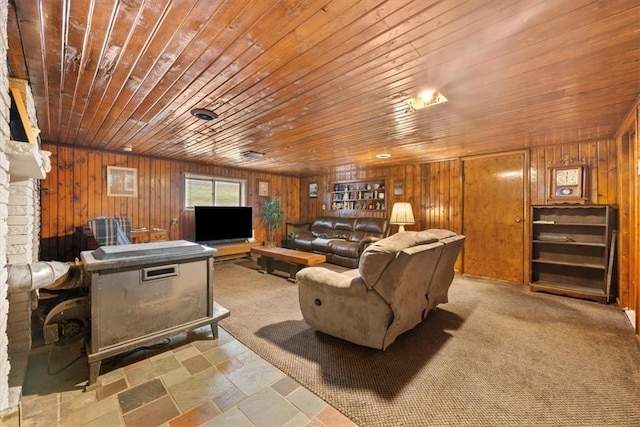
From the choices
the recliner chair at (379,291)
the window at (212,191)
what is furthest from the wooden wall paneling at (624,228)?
the window at (212,191)

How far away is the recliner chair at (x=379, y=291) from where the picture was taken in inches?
79.5

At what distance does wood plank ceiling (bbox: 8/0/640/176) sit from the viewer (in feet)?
4.38

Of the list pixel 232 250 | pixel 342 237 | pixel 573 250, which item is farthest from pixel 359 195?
pixel 573 250

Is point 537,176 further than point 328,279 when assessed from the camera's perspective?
Yes

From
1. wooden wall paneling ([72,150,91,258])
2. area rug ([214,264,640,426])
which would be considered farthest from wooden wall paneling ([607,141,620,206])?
Answer: wooden wall paneling ([72,150,91,258])

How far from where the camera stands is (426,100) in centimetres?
238

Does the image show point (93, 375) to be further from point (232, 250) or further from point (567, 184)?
point (567, 184)

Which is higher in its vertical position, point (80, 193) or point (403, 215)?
point (80, 193)

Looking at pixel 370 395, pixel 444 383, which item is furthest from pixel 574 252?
pixel 370 395

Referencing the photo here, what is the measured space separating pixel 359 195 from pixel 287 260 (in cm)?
295

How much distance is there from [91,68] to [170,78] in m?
0.50

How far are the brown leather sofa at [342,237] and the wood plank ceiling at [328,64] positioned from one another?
256cm

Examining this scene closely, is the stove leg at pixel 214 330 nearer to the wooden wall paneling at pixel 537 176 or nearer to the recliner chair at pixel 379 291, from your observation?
the recliner chair at pixel 379 291

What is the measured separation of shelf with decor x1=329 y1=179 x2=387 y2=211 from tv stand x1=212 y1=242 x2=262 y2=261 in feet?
7.93
